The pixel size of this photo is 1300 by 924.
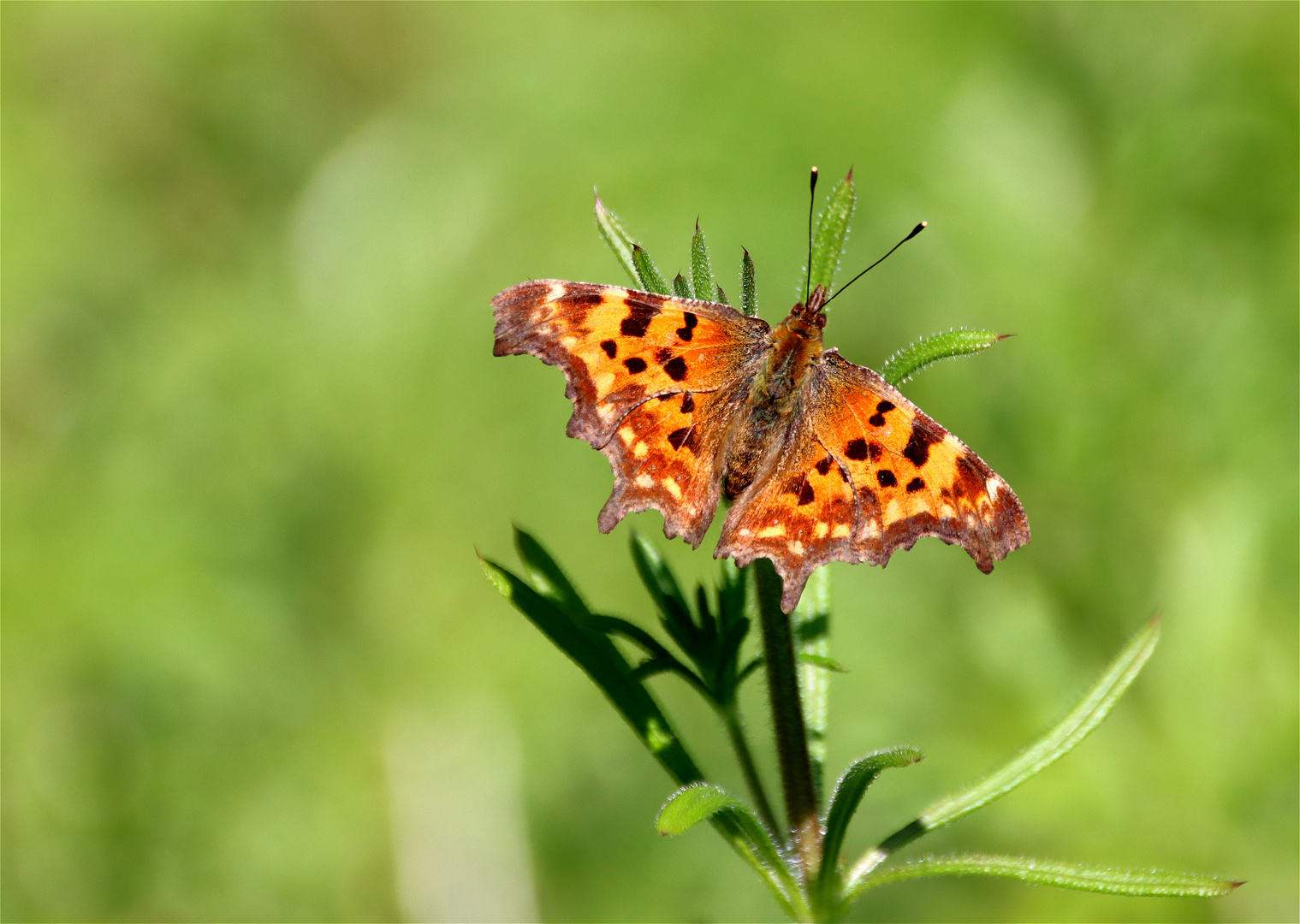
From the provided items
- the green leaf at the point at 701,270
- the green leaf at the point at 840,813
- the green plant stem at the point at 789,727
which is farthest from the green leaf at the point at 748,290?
the green leaf at the point at 840,813

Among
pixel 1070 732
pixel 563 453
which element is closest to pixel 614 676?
pixel 1070 732

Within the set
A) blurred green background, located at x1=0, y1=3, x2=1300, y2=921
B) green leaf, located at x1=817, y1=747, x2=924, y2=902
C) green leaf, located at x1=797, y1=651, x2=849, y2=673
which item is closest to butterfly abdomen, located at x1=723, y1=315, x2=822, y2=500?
green leaf, located at x1=797, y1=651, x2=849, y2=673

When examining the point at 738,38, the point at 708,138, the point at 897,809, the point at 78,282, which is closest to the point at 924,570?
the point at 897,809

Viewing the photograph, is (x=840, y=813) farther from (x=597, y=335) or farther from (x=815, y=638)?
(x=597, y=335)

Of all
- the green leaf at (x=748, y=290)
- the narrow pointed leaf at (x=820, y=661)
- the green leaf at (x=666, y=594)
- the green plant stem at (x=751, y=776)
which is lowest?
the green plant stem at (x=751, y=776)

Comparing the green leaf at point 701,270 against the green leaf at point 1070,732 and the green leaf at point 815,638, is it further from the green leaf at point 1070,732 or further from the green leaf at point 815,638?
the green leaf at point 1070,732

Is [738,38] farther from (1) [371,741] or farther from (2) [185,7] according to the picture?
(1) [371,741]
